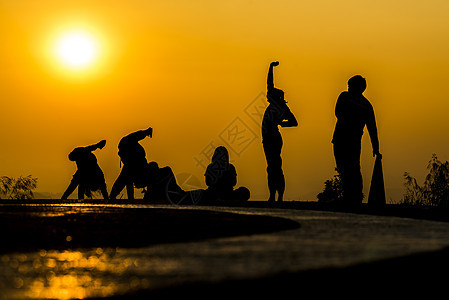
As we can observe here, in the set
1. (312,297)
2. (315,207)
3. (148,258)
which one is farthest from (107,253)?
(315,207)

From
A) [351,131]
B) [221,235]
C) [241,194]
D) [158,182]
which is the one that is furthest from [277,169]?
[221,235]

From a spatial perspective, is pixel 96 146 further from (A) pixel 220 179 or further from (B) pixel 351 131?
(B) pixel 351 131

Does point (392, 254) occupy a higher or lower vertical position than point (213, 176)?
lower

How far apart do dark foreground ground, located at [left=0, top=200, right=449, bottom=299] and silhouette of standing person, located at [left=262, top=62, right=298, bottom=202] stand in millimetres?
1625

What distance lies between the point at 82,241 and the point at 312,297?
15.6ft

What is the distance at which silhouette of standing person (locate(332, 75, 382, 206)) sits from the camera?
20.9 metres

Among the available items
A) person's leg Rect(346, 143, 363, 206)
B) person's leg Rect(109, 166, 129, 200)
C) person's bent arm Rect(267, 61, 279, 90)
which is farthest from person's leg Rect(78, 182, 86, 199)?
person's leg Rect(346, 143, 363, 206)

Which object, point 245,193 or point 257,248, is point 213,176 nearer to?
point 245,193

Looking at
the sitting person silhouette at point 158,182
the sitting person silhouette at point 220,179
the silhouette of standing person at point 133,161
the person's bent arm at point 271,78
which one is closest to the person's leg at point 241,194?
the sitting person silhouette at point 220,179

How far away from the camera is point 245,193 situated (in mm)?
25234

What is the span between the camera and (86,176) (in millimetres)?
25875

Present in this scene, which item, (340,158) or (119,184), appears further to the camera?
(119,184)

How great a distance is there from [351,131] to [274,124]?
1.78 metres

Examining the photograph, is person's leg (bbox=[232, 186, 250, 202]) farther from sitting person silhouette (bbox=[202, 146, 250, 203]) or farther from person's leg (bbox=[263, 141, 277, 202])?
person's leg (bbox=[263, 141, 277, 202])
